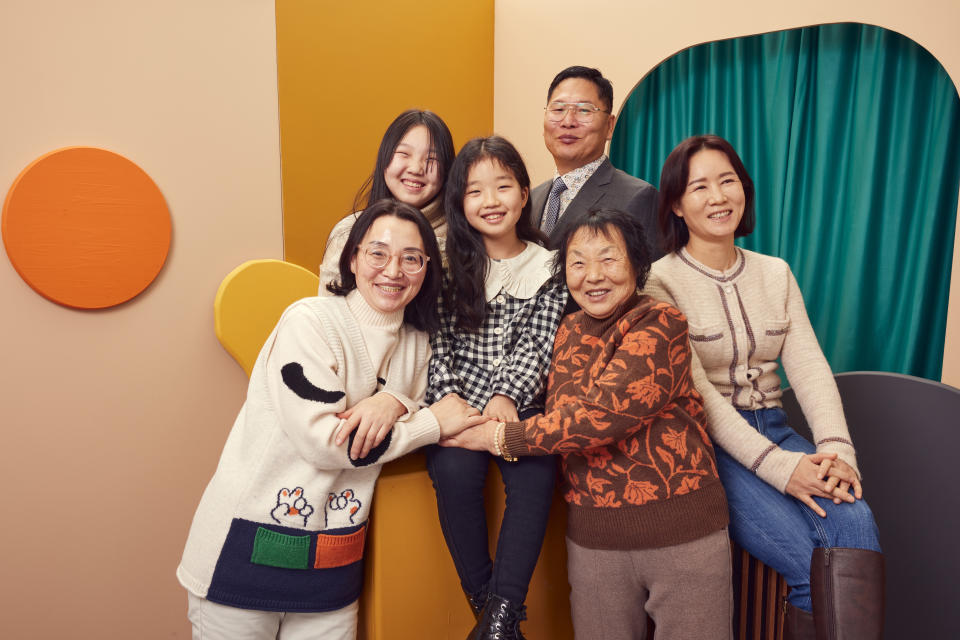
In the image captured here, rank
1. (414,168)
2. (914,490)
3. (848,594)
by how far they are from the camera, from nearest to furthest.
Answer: (848,594), (914,490), (414,168)

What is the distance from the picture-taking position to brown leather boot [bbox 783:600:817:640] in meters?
1.39

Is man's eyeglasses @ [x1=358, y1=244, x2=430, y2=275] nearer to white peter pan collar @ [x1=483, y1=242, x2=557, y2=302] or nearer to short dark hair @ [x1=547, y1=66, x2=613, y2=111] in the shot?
white peter pan collar @ [x1=483, y1=242, x2=557, y2=302]

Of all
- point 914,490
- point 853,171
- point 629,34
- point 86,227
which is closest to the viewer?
point 914,490

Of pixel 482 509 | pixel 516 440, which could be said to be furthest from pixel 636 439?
pixel 482 509

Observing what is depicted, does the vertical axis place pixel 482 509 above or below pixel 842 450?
below

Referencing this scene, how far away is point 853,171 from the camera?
2.43 m

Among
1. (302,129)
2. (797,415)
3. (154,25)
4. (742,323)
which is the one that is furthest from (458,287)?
(154,25)

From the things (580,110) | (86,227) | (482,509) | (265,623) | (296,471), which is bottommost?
(265,623)

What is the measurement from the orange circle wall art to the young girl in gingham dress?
4.15 ft

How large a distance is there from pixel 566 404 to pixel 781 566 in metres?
0.64

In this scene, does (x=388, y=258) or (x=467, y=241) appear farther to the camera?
(x=467, y=241)

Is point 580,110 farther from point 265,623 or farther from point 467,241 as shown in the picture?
point 265,623

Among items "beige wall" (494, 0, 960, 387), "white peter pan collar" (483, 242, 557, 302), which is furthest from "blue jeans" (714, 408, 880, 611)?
"beige wall" (494, 0, 960, 387)

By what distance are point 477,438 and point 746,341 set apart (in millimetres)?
781
